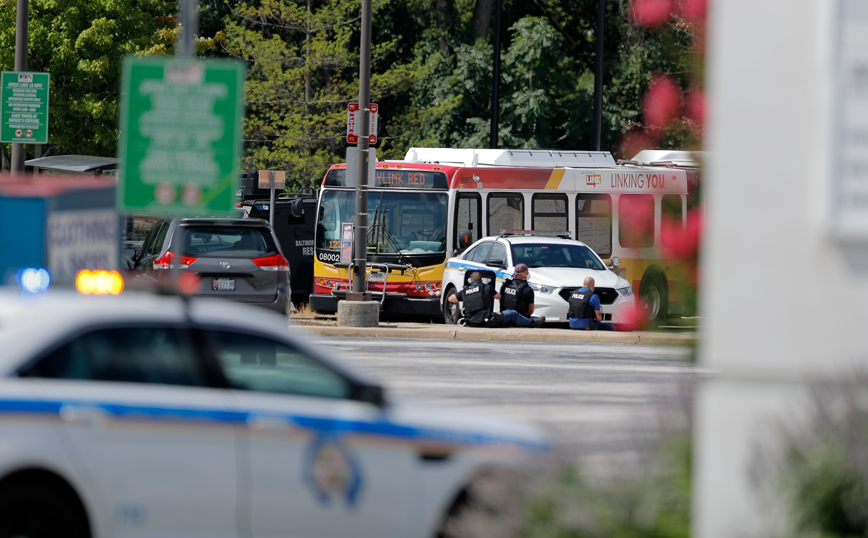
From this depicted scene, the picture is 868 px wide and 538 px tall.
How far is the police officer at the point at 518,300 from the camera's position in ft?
65.3

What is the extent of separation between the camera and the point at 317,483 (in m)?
5.28

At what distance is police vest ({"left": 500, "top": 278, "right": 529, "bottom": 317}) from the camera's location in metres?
19.9

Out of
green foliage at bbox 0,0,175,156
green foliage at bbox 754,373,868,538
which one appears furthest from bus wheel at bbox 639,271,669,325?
green foliage at bbox 754,373,868,538

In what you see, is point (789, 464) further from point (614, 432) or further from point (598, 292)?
point (598, 292)

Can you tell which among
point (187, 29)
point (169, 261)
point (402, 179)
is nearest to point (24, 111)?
point (169, 261)

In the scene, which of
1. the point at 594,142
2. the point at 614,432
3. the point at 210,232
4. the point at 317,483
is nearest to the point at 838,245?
the point at 317,483

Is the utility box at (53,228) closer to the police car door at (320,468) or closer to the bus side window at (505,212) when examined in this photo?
the police car door at (320,468)

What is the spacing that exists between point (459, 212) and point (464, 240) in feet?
1.91

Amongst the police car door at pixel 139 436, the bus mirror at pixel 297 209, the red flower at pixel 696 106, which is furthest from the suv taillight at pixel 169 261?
the police car door at pixel 139 436

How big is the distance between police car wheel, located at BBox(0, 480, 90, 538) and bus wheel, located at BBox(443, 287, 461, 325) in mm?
16288

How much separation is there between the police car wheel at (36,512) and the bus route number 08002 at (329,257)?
696 inches

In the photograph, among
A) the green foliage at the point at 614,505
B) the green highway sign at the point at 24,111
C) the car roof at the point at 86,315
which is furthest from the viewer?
the green highway sign at the point at 24,111

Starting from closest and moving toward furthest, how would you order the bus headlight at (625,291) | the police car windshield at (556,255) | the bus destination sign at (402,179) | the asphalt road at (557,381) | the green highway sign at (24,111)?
the asphalt road at (557,381) < the green highway sign at (24,111) < the bus headlight at (625,291) < the police car windshield at (556,255) < the bus destination sign at (402,179)

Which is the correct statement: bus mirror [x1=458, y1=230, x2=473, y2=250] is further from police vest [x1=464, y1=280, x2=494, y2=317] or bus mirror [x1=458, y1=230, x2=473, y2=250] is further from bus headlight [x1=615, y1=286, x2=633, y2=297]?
bus headlight [x1=615, y1=286, x2=633, y2=297]
